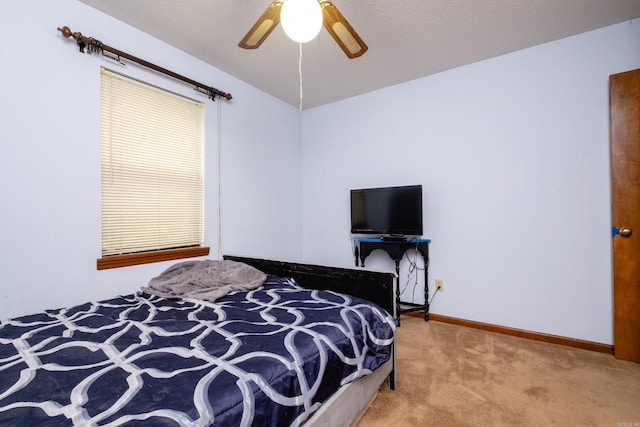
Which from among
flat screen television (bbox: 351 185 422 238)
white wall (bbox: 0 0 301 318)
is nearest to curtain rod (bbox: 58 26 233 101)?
white wall (bbox: 0 0 301 318)

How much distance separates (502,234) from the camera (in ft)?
8.61

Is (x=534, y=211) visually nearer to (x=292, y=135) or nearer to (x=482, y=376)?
(x=482, y=376)

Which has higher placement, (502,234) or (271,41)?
(271,41)

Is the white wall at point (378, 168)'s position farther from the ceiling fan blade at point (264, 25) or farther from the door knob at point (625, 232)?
the ceiling fan blade at point (264, 25)

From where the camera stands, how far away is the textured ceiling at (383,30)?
195cm

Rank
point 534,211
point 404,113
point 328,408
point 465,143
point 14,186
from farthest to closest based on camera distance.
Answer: point 404,113 → point 465,143 → point 534,211 → point 14,186 → point 328,408

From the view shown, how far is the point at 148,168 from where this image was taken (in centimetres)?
226

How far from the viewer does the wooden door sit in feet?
6.80

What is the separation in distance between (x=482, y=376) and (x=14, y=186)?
3.10 metres

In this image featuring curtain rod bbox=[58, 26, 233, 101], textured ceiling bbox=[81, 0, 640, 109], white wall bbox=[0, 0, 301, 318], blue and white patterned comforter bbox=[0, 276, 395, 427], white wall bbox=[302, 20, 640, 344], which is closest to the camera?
blue and white patterned comforter bbox=[0, 276, 395, 427]

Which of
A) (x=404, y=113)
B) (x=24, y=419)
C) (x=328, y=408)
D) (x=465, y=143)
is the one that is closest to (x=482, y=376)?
(x=328, y=408)

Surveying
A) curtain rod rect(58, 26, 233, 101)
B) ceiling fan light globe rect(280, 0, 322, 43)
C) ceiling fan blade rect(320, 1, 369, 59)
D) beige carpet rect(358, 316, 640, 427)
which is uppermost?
curtain rod rect(58, 26, 233, 101)

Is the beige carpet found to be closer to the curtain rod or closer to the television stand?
the television stand

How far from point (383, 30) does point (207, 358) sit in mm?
2412
